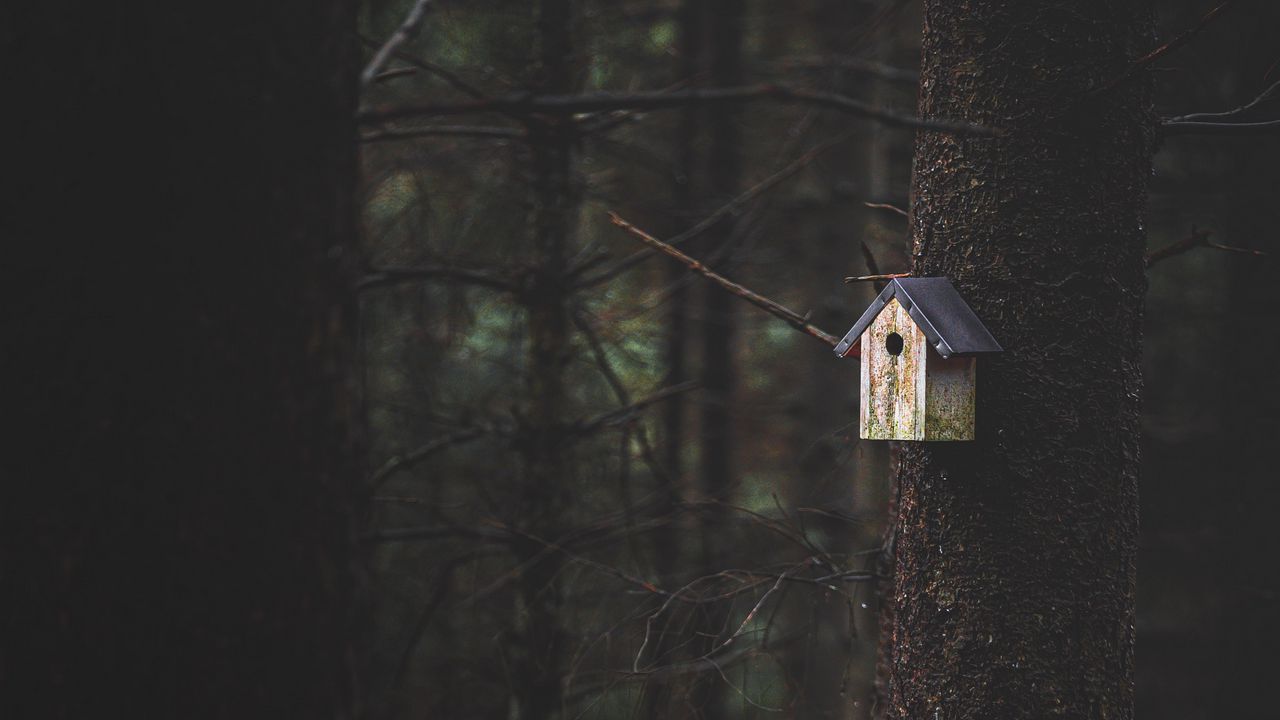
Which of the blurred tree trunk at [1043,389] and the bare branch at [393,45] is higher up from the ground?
the bare branch at [393,45]

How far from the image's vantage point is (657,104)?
1.97 metres

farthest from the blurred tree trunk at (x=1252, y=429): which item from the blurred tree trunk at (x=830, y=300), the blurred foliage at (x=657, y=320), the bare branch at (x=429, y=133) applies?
the bare branch at (x=429, y=133)

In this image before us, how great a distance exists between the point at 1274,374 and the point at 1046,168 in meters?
6.31

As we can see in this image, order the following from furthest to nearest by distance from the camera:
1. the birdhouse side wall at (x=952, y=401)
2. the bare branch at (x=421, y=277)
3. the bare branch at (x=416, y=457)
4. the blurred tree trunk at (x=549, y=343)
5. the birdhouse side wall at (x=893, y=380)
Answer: the blurred tree trunk at (x=549, y=343), the bare branch at (x=416, y=457), the bare branch at (x=421, y=277), the birdhouse side wall at (x=893, y=380), the birdhouse side wall at (x=952, y=401)

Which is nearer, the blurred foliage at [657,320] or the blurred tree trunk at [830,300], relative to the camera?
the blurred foliage at [657,320]

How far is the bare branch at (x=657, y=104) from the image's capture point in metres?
1.88

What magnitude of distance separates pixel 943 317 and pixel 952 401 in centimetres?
24

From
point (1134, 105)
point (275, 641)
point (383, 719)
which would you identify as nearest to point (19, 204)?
point (275, 641)

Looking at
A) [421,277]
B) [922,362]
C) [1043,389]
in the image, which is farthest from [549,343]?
[1043,389]

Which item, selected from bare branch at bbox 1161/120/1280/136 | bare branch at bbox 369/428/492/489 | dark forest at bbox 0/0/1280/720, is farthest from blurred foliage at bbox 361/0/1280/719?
A: bare branch at bbox 1161/120/1280/136

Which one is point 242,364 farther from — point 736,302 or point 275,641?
point 736,302

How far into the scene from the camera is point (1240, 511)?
25.9 feet

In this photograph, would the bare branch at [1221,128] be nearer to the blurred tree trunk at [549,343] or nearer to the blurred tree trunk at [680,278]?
the blurred tree trunk at [549,343]

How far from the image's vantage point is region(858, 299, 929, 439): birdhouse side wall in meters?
2.97
